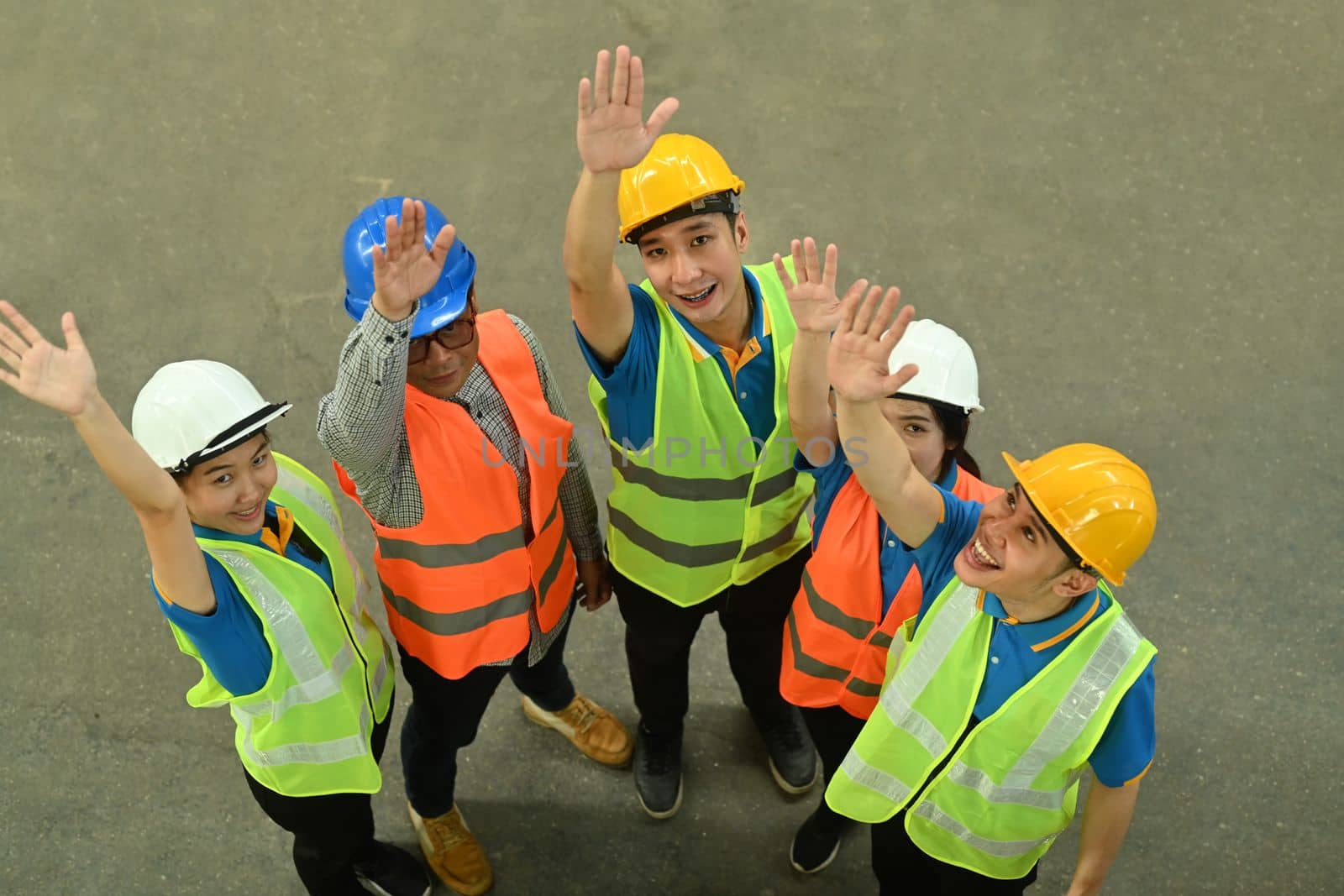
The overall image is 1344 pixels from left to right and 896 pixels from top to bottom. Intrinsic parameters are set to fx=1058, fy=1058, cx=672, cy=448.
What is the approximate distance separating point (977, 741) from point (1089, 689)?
0.26 meters

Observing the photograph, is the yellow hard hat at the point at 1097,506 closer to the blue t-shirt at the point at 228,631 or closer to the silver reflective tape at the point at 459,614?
the silver reflective tape at the point at 459,614

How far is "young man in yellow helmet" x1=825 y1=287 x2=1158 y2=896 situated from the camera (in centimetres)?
191

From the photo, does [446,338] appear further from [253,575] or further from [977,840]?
[977,840]

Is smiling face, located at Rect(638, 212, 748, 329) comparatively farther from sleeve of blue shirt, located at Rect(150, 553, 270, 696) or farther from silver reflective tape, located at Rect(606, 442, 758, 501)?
sleeve of blue shirt, located at Rect(150, 553, 270, 696)

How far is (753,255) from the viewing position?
457cm

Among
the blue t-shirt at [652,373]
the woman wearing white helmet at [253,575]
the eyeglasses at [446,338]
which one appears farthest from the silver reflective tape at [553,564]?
the eyeglasses at [446,338]

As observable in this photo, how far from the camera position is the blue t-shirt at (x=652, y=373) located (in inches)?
91.6

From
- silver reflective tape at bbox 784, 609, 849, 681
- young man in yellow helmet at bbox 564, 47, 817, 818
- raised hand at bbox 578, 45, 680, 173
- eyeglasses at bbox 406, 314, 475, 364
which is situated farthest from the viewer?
silver reflective tape at bbox 784, 609, 849, 681

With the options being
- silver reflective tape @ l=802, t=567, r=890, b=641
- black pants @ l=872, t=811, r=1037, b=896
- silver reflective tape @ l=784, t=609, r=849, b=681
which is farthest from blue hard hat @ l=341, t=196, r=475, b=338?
black pants @ l=872, t=811, r=1037, b=896

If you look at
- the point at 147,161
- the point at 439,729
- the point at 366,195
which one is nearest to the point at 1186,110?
the point at 366,195

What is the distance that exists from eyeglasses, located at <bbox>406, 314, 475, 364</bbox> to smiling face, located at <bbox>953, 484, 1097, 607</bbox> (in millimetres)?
1096

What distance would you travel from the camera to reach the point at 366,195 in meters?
4.68

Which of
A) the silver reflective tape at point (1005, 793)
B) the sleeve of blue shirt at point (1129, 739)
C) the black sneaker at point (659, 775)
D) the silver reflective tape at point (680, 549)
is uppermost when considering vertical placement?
the silver reflective tape at point (680, 549)

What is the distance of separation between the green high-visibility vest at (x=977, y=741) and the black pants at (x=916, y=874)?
61 mm
